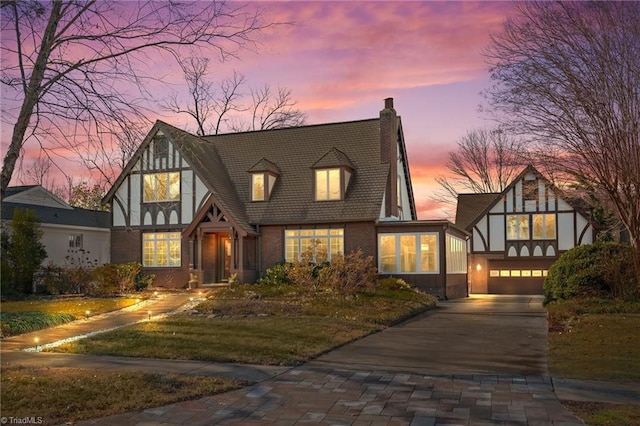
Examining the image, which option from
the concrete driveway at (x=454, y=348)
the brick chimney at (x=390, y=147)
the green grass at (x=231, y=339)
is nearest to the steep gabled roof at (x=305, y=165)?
the brick chimney at (x=390, y=147)

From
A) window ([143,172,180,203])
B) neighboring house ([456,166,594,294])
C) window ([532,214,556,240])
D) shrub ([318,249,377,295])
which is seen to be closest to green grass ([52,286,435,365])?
shrub ([318,249,377,295])

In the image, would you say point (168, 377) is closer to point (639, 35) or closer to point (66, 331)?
point (66, 331)

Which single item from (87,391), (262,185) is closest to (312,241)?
(262,185)

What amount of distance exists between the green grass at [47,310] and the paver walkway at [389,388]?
8.69ft

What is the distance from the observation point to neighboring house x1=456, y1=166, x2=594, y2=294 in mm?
34384

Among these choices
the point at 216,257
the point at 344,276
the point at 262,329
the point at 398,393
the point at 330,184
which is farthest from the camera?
the point at 216,257

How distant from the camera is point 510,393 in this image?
25.5 ft

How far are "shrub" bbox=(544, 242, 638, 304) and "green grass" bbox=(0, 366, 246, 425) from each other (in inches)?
582

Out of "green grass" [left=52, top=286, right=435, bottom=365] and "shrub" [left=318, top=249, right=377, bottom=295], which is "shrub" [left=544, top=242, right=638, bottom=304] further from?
"shrub" [left=318, top=249, right=377, bottom=295]

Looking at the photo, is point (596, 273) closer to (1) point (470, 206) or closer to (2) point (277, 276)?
(2) point (277, 276)

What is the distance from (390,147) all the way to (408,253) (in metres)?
5.25

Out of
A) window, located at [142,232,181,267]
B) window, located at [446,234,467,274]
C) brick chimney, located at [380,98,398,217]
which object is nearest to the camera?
window, located at [446,234,467,274]

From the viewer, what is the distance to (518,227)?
3578 cm

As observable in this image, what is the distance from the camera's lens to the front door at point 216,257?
90.3 ft
